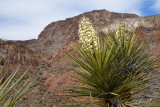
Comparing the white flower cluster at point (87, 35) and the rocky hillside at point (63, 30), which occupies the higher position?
the rocky hillside at point (63, 30)

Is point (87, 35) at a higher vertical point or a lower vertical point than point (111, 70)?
higher

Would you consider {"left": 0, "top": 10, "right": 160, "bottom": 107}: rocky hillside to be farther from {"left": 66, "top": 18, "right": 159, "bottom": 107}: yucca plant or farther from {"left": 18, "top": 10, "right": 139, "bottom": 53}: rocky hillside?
{"left": 66, "top": 18, "right": 159, "bottom": 107}: yucca plant

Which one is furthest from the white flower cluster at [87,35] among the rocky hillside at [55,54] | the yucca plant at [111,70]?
the rocky hillside at [55,54]

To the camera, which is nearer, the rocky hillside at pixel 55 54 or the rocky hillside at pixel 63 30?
the rocky hillside at pixel 55 54

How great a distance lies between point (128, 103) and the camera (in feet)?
6.34

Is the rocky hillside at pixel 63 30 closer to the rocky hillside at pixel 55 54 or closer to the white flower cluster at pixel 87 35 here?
the rocky hillside at pixel 55 54

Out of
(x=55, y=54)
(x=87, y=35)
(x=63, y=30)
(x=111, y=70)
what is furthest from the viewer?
(x=63, y=30)

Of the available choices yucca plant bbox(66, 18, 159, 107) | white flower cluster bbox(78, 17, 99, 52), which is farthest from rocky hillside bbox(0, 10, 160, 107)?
yucca plant bbox(66, 18, 159, 107)

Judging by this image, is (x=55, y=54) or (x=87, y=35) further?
(x=55, y=54)

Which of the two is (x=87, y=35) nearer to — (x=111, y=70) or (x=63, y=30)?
(x=111, y=70)

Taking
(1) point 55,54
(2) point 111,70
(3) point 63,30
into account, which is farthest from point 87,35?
(3) point 63,30

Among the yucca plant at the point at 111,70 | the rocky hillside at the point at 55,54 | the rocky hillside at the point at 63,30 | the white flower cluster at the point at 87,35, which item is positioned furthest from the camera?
the rocky hillside at the point at 63,30

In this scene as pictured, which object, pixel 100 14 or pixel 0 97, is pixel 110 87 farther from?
pixel 100 14

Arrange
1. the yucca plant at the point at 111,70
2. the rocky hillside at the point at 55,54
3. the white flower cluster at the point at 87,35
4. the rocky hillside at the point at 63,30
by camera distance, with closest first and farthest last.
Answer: the yucca plant at the point at 111,70 < the white flower cluster at the point at 87,35 < the rocky hillside at the point at 55,54 < the rocky hillside at the point at 63,30
